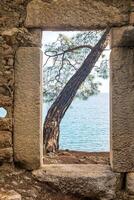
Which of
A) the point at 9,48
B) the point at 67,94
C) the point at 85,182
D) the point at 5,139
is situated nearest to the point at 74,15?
the point at 9,48

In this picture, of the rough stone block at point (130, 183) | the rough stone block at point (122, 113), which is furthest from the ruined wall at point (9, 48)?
the rough stone block at point (130, 183)

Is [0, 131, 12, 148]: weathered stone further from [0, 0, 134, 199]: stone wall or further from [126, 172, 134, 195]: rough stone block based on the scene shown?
[126, 172, 134, 195]: rough stone block

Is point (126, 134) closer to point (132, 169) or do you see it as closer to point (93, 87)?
point (132, 169)

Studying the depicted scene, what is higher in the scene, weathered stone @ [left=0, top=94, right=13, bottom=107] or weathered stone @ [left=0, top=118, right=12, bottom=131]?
weathered stone @ [left=0, top=94, right=13, bottom=107]

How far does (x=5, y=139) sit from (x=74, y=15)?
65.5 inches

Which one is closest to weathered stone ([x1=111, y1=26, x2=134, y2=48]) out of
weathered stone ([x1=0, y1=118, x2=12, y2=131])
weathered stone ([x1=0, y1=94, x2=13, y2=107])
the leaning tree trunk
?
weathered stone ([x1=0, y1=94, x2=13, y2=107])

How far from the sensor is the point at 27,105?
4.56m

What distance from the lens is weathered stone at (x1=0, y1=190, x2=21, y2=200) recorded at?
4.06 metres

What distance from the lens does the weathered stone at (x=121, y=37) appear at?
441 centimetres

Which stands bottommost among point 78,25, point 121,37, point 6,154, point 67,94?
point 6,154

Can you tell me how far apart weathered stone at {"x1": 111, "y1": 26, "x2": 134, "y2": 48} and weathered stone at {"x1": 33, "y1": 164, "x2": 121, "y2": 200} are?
4.97ft

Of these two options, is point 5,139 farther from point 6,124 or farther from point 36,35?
point 36,35

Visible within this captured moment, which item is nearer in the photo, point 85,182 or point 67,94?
point 85,182

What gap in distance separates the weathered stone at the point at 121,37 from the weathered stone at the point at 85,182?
1.51 meters
